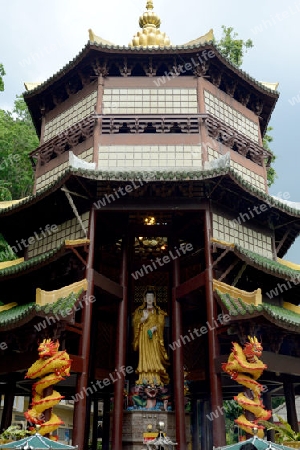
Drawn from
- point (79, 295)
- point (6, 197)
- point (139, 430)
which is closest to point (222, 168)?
point (79, 295)

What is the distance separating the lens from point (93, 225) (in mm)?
14086

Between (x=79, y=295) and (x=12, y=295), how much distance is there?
500 cm

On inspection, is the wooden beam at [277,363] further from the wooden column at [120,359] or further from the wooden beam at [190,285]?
the wooden column at [120,359]

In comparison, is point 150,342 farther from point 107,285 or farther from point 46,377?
point 46,377

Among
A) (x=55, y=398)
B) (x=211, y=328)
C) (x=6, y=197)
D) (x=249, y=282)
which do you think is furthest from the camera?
(x=6, y=197)

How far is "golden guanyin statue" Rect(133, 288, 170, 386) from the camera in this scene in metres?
15.0

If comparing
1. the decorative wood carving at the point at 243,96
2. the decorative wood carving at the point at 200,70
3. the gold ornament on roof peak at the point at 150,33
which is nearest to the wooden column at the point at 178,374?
the decorative wood carving at the point at 200,70

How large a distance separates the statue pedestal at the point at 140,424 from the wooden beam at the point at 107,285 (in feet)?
11.6

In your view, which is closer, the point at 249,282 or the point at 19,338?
the point at 19,338

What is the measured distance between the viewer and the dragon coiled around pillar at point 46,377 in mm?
11016

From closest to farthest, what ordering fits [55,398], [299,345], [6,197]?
[55,398] < [299,345] < [6,197]

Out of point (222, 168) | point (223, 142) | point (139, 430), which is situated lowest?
point (139, 430)

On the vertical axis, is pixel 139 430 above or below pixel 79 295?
below

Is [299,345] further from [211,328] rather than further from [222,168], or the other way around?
[222,168]
